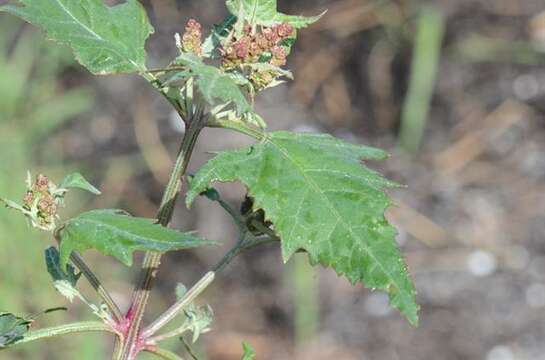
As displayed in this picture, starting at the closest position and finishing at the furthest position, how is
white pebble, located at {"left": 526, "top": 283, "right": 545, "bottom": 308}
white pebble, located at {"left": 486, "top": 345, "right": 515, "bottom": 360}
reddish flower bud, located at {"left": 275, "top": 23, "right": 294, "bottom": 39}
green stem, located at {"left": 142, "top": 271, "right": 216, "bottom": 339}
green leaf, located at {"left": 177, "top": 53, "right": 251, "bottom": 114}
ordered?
green leaf, located at {"left": 177, "top": 53, "right": 251, "bottom": 114}
reddish flower bud, located at {"left": 275, "top": 23, "right": 294, "bottom": 39}
green stem, located at {"left": 142, "top": 271, "right": 216, "bottom": 339}
white pebble, located at {"left": 486, "top": 345, "right": 515, "bottom": 360}
white pebble, located at {"left": 526, "top": 283, "right": 545, "bottom": 308}

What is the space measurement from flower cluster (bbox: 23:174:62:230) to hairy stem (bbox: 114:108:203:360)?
0.44 feet

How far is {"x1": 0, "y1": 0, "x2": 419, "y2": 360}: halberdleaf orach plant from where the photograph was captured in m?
1.20

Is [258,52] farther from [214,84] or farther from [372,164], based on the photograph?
[372,164]

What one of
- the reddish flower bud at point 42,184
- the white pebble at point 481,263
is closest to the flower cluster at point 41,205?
the reddish flower bud at point 42,184

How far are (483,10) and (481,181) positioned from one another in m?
1.05

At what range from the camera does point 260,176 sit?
1.27 m

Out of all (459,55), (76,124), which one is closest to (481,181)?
(459,55)

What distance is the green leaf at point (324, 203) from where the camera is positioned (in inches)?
46.5

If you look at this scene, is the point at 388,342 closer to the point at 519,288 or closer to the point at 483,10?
the point at 519,288

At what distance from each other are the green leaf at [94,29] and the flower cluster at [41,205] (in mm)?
161

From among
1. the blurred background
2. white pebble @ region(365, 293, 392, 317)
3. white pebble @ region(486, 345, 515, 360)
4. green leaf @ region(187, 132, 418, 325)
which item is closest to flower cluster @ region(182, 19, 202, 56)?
green leaf @ region(187, 132, 418, 325)

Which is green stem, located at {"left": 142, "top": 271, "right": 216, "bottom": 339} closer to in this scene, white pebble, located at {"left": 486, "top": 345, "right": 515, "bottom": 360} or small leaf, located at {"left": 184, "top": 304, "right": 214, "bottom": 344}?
small leaf, located at {"left": 184, "top": 304, "right": 214, "bottom": 344}

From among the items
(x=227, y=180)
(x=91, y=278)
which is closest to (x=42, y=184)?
(x=91, y=278)

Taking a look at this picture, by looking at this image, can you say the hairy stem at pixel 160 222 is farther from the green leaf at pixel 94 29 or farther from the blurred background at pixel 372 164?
the blurred background at pixel 372 164
